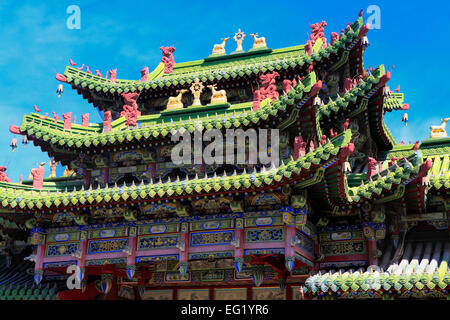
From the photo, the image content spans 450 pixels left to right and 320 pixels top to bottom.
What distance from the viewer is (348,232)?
15516 millimetres

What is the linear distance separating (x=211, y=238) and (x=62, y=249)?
5.29 metres

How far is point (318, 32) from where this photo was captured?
21.5 m

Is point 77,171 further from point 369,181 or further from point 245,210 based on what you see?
point 369,181

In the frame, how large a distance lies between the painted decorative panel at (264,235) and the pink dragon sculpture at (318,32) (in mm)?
9821

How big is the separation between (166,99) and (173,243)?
8.16 meters

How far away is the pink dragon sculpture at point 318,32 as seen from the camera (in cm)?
2127

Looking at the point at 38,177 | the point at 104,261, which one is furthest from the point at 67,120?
the point at 104,261

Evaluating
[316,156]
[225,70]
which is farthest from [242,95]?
[316,156]

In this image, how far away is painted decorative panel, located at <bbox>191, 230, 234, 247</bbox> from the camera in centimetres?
1502

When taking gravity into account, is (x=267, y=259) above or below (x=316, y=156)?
below

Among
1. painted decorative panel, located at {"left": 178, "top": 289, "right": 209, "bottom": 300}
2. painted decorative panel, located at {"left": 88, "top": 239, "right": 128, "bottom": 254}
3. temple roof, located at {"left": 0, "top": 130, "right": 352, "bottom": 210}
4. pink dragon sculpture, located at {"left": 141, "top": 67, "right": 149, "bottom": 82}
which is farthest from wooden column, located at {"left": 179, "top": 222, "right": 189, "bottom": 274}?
pink dragon sculpture, located at {"left": 141, "top": 67, "right": 149, "bottom": 82}

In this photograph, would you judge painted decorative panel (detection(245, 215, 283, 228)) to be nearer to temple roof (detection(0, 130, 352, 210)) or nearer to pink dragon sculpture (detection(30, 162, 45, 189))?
temple roof (detection(0, 130, 352, 210))

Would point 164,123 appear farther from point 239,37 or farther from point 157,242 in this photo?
point 239,37

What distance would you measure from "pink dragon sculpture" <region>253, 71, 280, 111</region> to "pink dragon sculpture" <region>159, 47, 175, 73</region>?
632 cm
